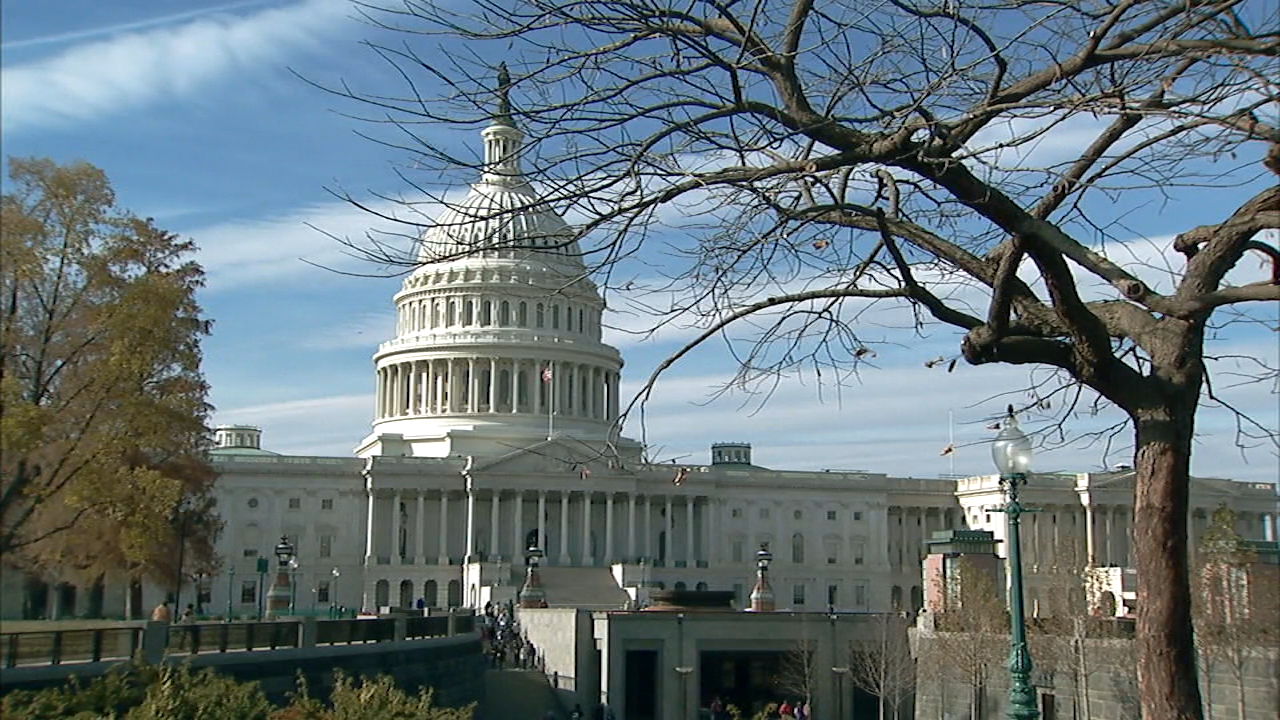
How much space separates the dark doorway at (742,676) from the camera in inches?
2275

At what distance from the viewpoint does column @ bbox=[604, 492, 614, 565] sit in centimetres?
10875

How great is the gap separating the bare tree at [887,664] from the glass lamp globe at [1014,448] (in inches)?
1415

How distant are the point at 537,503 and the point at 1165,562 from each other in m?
100

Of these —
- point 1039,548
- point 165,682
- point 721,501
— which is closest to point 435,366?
point 721,501

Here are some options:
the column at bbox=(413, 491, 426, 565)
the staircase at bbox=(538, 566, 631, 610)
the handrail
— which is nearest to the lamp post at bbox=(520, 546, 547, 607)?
the staircase at bbox=(538, 566, 631, 610)

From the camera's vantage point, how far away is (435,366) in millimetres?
118625

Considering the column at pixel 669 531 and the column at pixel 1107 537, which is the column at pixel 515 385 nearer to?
the column at pixel 669 531

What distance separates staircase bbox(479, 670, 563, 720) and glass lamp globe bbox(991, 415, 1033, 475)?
34.2 meters

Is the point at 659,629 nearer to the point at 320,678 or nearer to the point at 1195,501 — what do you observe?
the point at 320,678

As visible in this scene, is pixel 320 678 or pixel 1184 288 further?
pixel 320 678

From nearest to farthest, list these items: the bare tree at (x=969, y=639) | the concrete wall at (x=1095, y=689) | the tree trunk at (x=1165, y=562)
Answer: the tree trunk at (x=1165, y=562) → the concrete wall at (x=1095, y=689) → the bare tree at (x=969, y=639)

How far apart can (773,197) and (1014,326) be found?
7.41 ft

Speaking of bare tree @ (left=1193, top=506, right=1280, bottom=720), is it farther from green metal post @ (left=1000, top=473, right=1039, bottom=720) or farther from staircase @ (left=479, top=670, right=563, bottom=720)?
staircase @ (left=479, top=670, right=563, bottom=720)

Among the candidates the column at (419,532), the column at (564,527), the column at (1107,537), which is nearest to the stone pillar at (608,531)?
the column at (564,527)
